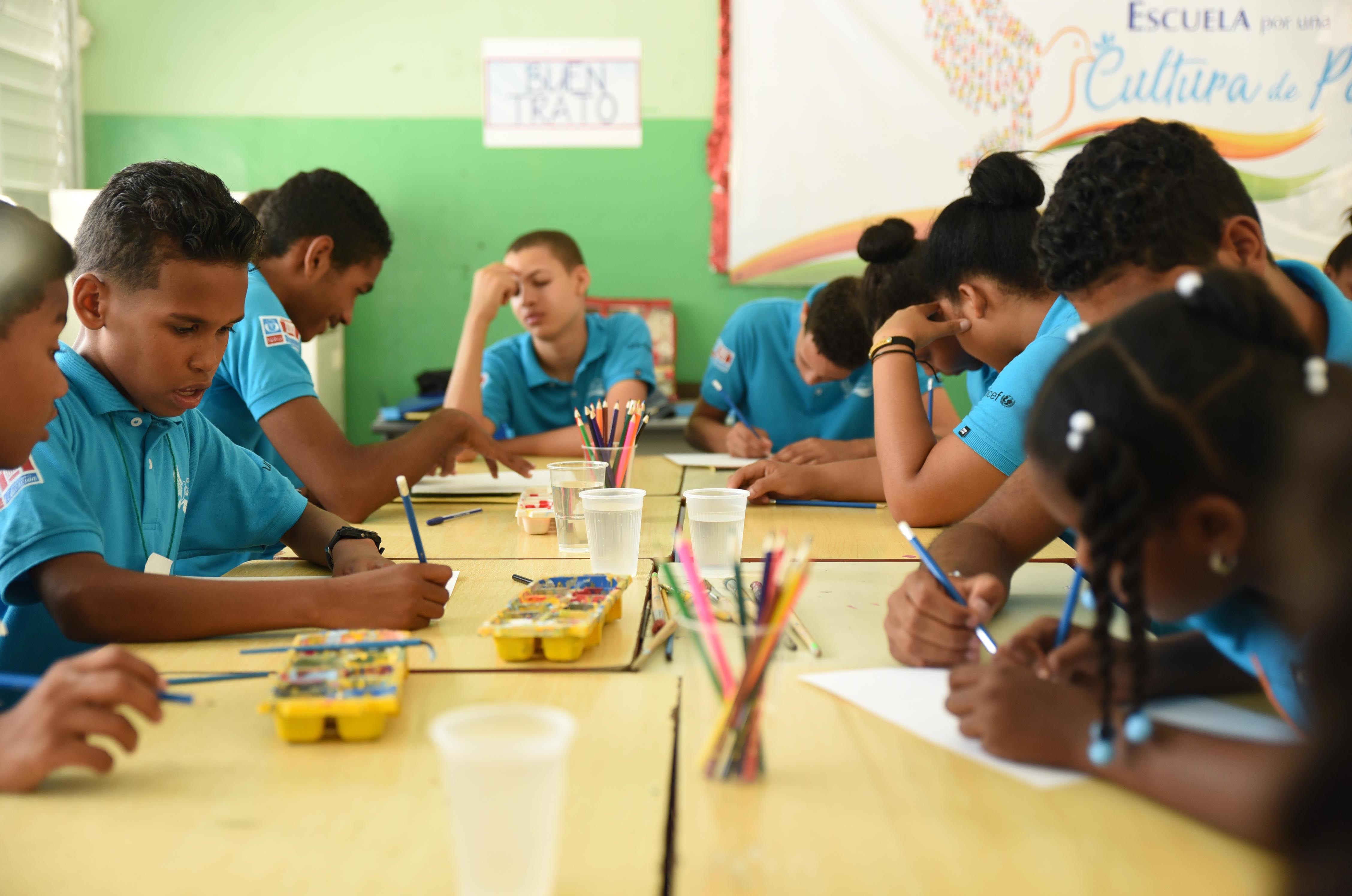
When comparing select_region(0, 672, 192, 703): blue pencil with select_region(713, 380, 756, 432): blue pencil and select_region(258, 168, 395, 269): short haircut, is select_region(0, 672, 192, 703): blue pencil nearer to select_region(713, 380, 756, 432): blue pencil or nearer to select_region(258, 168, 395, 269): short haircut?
select_region(258, 168, 395, 269): short haircut

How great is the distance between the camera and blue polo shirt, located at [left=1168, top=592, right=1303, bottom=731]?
75cm

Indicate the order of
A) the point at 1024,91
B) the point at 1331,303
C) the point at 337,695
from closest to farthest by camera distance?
the point at 337,695 → the point at 1331,303 → the point at 1024,91

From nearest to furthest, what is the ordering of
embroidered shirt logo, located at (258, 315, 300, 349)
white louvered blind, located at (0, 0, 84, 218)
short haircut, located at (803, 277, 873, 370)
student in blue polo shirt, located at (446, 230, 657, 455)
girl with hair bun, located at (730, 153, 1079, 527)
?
girl with hair bun, located at (730, 153, 1079, 527), embroidered shirt logo, located at (258, 315, 300, 349), short haircut, located at (803, 277, 873, 370), student in blue polo shirt, located at (446, 230, 657, 455), white louvered blind, located at (0, 0, 84, 218)

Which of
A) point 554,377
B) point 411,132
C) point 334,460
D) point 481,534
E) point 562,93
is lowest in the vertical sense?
point 481,534

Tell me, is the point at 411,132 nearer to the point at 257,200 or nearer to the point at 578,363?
the point at 578,363

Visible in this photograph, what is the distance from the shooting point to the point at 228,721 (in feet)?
2.65

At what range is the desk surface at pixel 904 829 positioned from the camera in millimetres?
573

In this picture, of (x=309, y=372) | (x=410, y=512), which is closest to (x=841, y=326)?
(x=309, y=372)

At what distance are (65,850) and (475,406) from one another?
2.08 metres

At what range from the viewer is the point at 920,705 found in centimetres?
83

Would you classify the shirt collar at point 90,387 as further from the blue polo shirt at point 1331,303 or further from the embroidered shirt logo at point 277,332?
the blue polo shirt at point 1331,303

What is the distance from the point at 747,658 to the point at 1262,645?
1.40 feet

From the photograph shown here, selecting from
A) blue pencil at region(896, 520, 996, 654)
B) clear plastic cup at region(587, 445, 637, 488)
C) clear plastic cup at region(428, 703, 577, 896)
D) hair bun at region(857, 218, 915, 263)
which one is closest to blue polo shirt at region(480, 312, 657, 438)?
hair bun at region(857, 218, 915, 263)

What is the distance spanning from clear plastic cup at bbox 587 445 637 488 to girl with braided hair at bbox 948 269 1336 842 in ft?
3.03
